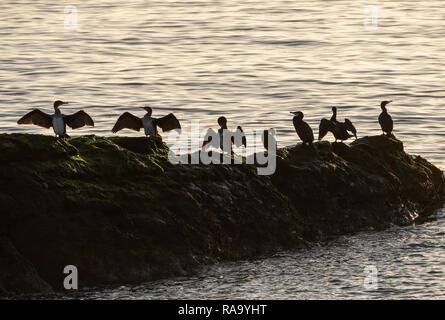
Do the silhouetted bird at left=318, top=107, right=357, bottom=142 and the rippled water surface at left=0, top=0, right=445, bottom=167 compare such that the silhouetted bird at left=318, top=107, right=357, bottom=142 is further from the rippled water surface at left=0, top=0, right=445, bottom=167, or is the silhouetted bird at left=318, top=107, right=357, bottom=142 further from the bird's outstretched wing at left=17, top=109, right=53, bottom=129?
the rippled water surface at left=0, top=0, right=445, bottom=167

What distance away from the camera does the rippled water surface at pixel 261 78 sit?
64.5 ft

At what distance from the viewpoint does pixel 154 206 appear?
19.6m

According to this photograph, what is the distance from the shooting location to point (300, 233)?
21375 mm

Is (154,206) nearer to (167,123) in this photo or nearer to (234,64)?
(167,123)

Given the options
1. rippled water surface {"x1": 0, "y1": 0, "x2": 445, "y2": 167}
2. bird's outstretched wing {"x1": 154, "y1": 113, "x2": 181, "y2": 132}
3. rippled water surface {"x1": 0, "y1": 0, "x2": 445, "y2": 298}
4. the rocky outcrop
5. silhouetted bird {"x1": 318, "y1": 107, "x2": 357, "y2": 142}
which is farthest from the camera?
rippled water surface {"x1": 0, "y1": 0, "x2": 445, "y2": 167}

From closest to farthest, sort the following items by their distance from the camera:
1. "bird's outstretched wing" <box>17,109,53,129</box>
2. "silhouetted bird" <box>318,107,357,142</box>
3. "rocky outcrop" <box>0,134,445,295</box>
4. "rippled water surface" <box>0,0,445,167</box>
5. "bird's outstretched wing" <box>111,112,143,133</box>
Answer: "rocky outcrop" <box>0,134,445,295</box>
"bird's outstretched wing" <box>17,109,53,129</box>
"bird's outstretched wing" <box>111,112,143,133</box>
"silhouetted bird" <box>318,107,357,142</box>
"rippled water surface" <box>0,0,445,167</box>

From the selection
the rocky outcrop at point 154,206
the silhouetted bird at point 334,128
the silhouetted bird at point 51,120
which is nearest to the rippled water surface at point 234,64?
the silhouetted bird at point 334,128

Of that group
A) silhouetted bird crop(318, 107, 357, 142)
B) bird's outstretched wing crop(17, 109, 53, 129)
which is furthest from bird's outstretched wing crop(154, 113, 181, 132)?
silhouetted bird crop(318, 107, 357, 142)

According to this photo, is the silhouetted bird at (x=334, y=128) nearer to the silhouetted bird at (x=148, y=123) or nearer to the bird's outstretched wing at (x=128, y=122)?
the silhouetted bird at (x=148, y=123)

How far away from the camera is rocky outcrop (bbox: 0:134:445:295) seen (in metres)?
18.3

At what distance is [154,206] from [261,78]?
93.9 feet

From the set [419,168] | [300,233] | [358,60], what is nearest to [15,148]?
[300,233]

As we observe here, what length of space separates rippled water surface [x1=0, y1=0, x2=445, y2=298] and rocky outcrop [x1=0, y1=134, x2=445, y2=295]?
0.58 meters

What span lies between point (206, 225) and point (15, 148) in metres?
4.13
